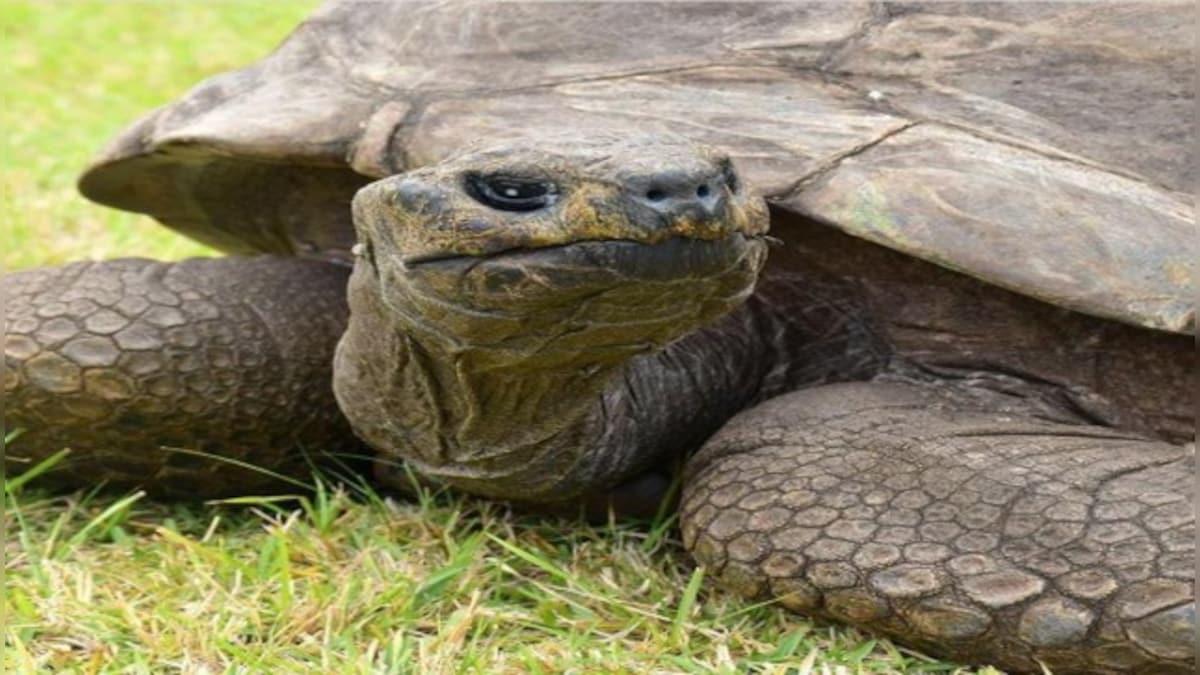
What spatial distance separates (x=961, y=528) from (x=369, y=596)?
2.92 feet

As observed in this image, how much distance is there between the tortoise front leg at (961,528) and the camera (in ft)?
8.30

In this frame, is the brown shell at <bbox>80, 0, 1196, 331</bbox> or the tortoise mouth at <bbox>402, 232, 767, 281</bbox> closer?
the tortoise mouth at <bbox>402, 232, 767, 281</bbox>

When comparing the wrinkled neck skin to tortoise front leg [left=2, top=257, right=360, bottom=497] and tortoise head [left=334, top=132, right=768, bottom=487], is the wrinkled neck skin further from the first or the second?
tortoise front leg [left=2, top=257, right=360, bottom=497]

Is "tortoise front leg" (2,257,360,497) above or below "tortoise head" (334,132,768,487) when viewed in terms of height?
below

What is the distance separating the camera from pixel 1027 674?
2639 mm

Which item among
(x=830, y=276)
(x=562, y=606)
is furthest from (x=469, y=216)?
(x=830, y=276)

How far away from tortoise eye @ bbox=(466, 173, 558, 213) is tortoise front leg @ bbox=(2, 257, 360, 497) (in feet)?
3.59

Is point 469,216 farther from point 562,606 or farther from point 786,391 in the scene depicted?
point 786,391

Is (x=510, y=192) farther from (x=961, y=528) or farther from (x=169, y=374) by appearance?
(x=169, y=374)

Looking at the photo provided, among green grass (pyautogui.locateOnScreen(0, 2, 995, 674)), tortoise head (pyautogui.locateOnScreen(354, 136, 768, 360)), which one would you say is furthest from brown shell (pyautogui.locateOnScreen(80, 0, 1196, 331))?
green grass (pyautogui.locateOnScreen(0, 2, 995, 674))

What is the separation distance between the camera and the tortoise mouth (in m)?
2.27

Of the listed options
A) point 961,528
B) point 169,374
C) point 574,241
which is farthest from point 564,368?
point 169,374

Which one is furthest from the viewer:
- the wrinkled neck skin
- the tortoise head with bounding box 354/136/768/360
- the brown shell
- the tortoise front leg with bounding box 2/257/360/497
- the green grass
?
the tortoise front leg with bounding box 2/257/360/497

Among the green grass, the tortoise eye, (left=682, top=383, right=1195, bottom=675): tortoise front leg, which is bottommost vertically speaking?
the green grass
